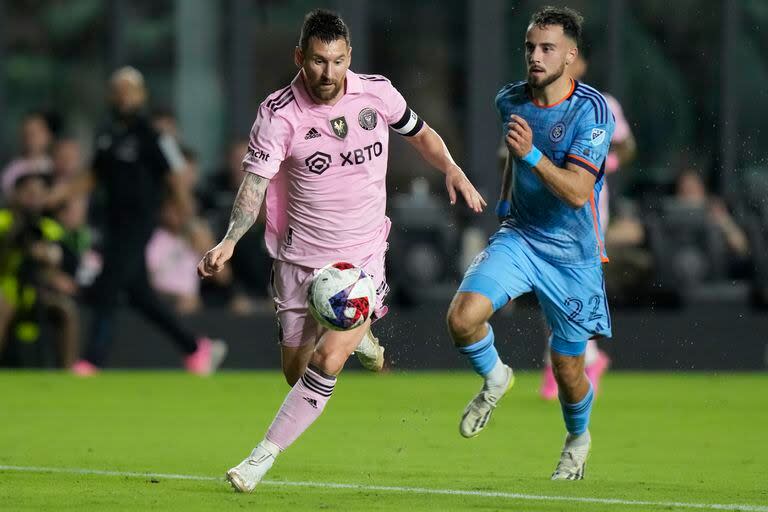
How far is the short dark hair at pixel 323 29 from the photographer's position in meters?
7.36

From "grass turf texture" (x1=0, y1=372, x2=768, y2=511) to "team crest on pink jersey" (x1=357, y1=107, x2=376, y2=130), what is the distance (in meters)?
1.58

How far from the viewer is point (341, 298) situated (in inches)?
293

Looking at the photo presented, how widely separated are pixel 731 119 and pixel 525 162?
38.3ft

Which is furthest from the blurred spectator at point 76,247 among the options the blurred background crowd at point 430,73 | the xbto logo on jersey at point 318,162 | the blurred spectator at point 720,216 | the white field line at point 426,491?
the xbto logo on jersey at point 318,162

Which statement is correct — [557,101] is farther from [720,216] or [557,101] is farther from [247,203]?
[720,216]

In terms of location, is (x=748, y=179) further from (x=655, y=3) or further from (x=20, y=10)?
(x=20, y=10)

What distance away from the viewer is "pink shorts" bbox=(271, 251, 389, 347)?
7.90m

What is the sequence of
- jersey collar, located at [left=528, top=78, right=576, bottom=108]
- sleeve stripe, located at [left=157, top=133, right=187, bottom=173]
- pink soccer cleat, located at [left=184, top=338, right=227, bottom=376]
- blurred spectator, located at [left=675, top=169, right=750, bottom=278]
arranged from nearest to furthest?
jersey collar, located at [left=528, top=78, right=576, bottom=108]
sleeve stripe, located at [left=157, top=133, right=187, bottom=173]
pink soccer cleat, located at [left=184, top=338, right=227, bottom=376]
blurred spectator, located at [left=675, top=169, right=750, bottom=278]

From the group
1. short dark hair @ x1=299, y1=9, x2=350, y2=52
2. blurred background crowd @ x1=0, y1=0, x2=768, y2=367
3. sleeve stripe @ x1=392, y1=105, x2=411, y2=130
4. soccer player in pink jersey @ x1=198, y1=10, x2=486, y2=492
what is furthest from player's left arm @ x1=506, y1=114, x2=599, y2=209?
blurred background crowd @ x1=0, y1=0, x2=768, y2=367

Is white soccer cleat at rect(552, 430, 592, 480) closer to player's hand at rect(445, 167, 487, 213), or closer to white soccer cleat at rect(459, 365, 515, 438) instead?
white soccer cleat at rect(459, 365, 515, 438)

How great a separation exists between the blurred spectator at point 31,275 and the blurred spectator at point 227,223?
163cm

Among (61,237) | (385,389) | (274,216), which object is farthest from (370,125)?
(61,237)

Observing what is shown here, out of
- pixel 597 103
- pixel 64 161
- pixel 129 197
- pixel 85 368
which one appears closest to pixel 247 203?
pixel 597 103

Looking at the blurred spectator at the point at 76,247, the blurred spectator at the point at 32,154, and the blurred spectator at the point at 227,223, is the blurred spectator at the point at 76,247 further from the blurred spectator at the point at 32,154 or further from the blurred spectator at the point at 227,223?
the blurred spectator at the point at 227,223
